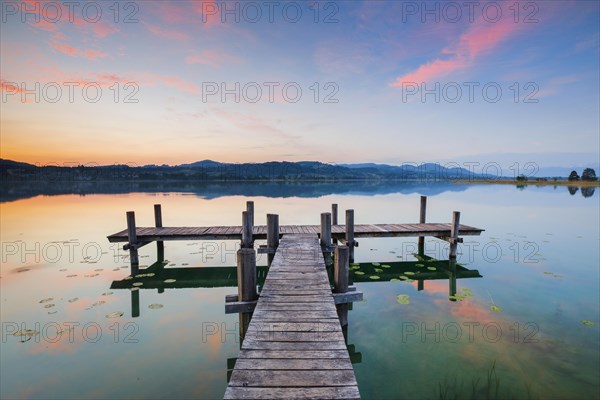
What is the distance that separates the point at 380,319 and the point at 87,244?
17.5 m

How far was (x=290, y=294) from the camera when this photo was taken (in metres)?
6.29

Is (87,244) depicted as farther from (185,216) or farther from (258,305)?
(258,305)

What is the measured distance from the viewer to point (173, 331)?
26.5 ft

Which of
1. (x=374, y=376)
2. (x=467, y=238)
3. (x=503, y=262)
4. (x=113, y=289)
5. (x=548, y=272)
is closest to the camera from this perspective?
(x=374, y=376)

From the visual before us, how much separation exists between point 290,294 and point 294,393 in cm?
301

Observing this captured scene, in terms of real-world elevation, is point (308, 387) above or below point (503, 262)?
above

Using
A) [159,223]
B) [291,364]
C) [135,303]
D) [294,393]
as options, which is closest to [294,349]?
[291,364]

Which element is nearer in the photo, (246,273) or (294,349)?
(294,349)

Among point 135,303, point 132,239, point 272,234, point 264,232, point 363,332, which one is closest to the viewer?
point 363,332

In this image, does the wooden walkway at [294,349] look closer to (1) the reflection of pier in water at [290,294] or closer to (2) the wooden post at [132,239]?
(1) the reflection of pier in water at [290,294]

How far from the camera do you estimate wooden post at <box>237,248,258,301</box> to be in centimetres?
604

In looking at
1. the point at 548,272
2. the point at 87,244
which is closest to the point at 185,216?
the point at 87,244

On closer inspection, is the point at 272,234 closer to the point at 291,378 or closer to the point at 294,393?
the point at 291,378

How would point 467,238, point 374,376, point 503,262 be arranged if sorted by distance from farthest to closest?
point 467,238 → point 503,262 → point 374,376
